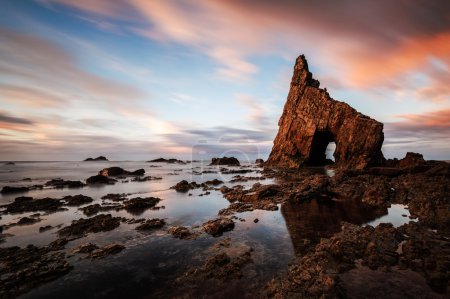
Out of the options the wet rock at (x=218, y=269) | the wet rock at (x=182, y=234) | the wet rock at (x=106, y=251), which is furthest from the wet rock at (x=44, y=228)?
the wet rock at (x=218, y=269)

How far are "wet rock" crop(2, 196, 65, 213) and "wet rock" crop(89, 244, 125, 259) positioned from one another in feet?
43.2

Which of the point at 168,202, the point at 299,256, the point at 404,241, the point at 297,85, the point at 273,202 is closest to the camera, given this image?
the point at 299,256

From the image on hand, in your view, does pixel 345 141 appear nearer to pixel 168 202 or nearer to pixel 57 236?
pixel 168 202

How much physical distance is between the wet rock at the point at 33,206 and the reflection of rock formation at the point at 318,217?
21495 millimetres

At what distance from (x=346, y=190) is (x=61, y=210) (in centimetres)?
2997

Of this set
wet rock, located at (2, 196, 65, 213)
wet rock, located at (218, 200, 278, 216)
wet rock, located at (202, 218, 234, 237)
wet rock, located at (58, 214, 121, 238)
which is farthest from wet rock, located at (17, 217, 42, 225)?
wet rock, located at (218, 200, 278, 216)

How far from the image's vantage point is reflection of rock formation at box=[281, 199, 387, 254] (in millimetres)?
14898

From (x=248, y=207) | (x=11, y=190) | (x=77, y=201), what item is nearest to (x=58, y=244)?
(x=77, y=201)

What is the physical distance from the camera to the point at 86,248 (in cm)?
1346

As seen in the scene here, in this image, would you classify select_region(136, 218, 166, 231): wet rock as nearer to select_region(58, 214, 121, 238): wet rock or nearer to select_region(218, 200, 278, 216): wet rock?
select_region(58, 214, 121, 238): wet rock

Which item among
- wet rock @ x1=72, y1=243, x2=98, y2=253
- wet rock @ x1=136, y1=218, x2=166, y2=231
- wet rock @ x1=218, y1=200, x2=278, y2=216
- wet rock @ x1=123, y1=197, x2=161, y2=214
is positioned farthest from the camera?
wet rock @ x1=123, y1=197, x2=161, y2=214

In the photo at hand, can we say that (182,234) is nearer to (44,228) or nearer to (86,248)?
(86,248)

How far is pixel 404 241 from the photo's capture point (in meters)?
13.2

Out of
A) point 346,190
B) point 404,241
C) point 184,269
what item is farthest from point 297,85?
point 184,269
